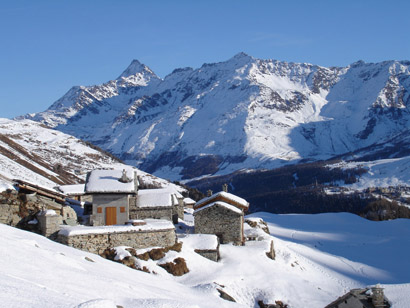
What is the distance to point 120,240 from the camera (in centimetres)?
3791

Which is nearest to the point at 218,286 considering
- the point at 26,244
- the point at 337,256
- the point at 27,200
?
the point at 26,244

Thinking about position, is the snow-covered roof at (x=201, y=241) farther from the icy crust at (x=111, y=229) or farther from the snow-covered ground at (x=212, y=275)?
the icy crust at (x=111, y=229)

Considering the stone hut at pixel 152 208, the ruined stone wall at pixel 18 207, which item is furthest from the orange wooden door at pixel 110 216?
the ruined stone wall at pixel 18 207

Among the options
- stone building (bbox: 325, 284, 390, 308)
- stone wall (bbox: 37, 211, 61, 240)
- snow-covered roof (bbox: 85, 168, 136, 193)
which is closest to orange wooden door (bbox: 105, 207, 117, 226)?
snow-covered roof (bbox: 85, 168, 136, 193)

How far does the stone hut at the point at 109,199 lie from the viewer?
1828 inches

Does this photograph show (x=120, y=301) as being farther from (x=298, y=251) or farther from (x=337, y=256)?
(x=337, y=256)

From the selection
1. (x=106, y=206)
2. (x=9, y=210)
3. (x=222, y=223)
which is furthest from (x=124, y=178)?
(x=9, y=210)

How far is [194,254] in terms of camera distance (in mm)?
41156

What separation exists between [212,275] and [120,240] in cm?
787

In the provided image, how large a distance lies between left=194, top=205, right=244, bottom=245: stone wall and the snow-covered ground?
1.67m

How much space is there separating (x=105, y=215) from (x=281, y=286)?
17901mm

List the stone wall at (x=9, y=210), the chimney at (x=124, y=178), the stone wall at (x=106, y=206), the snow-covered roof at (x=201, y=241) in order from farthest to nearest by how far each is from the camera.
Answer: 1. the chimney at (x=124, y=178)
2. the stone wall at (x=106, y=206)
3. the snow-covered roof at (x=201, y=241)
4. the stone wall at (x=9, y=210)

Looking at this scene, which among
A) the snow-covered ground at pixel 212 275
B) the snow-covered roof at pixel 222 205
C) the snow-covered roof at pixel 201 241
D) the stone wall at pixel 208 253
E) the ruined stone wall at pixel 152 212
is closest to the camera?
the snow-covered ground at pixel 212 275

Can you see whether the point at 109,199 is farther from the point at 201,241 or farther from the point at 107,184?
the point at 201,241
